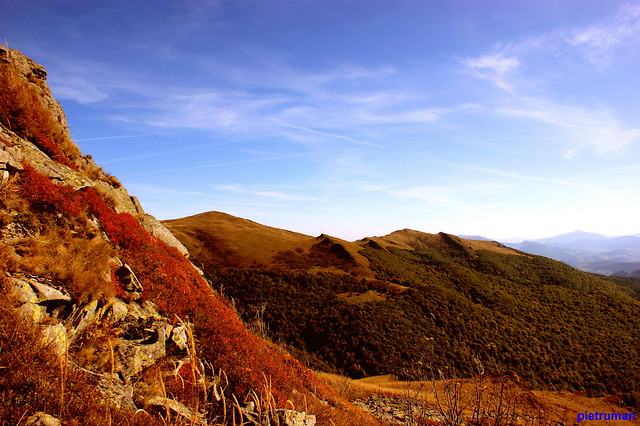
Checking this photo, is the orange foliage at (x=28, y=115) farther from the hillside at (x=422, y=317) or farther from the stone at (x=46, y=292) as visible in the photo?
the hillside at (x=422, y=317)

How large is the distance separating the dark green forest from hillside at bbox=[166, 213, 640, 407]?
18 centimetres

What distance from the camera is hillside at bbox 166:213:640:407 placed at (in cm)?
3388

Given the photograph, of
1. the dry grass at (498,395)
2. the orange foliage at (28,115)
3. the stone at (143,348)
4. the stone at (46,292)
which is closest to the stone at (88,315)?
the stone at (46,292)

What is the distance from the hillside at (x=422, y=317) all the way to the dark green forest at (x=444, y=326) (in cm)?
18

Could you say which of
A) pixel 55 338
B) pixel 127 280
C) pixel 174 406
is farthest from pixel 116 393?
pixel 127 280

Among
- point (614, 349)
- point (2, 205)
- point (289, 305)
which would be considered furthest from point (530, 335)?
point (2, 205)

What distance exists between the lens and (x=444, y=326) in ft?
135

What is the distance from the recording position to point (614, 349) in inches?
1628

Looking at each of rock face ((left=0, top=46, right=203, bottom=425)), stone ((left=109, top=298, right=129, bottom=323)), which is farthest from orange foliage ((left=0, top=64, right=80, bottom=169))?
stone ((left=109, top=298, right=129, bottom=323))

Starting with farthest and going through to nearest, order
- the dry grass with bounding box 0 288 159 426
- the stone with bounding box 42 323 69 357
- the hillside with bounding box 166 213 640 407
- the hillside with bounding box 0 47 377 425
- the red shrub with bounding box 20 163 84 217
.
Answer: the hillside with bounding box 166 213 640 407, the red shrub with bounding box 20 163 84 217, the stone with bounding box 42 323 69 357, the hillside with bounding box 0 47 377 425, the dry grass with bounding box 0 288 159 426

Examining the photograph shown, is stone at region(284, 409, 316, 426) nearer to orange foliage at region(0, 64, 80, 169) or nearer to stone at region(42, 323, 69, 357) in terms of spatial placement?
stone at region(42, 323, 69, 357)

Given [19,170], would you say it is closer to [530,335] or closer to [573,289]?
[530,335]

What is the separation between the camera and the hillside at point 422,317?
3388 centimetres

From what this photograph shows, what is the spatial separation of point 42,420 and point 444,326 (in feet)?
149
